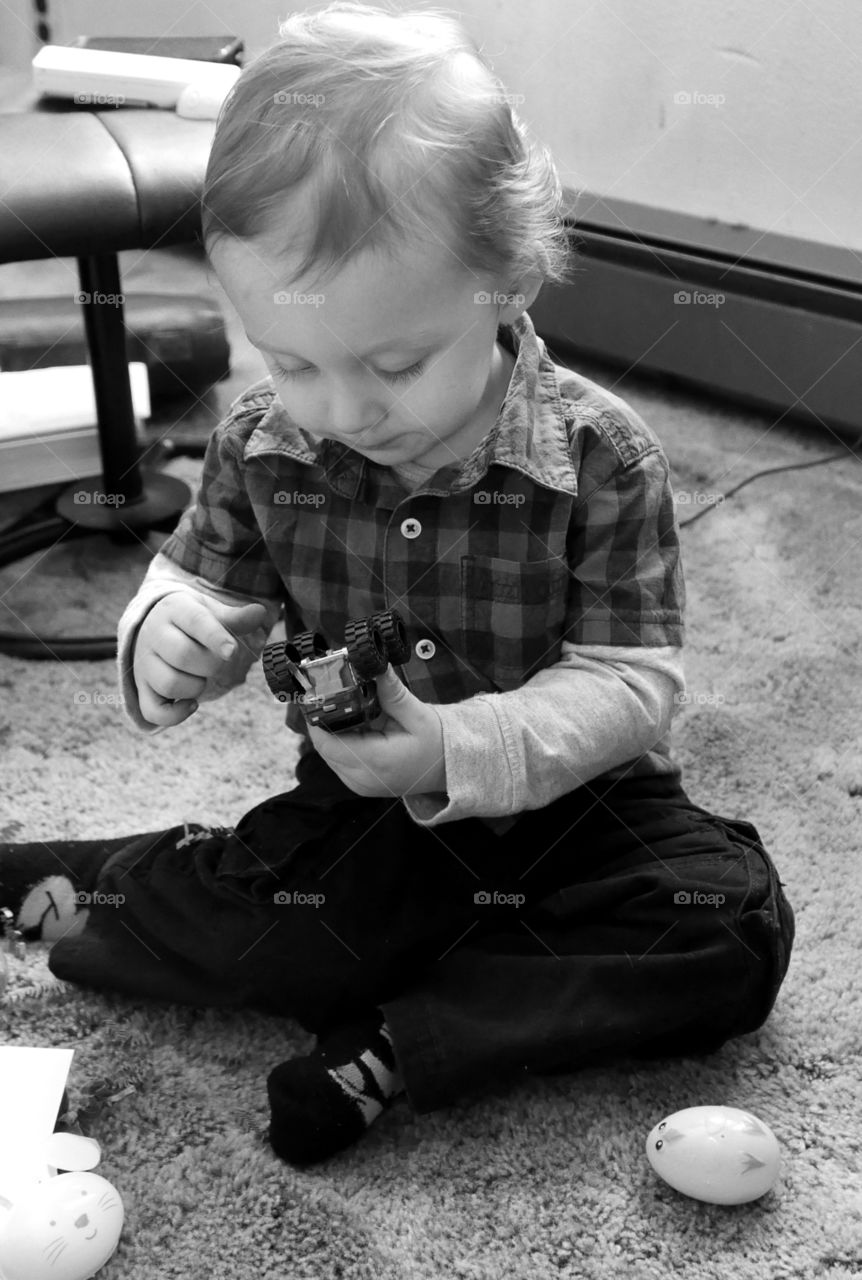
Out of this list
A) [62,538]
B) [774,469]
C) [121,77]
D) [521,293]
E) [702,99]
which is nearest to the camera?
[521,293]

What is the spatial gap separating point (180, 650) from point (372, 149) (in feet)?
1.05

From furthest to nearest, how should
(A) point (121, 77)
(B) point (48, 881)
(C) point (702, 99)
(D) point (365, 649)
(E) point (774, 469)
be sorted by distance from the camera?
(C) point (702, 99) → (E) point (774, 469) → (A) point (121, 77) → (B) point (48, 881) → (D) point (365, 649)

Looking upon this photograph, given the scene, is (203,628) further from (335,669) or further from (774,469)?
(774,469)

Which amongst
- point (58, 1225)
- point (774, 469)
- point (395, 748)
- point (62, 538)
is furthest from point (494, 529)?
point (774, 469)

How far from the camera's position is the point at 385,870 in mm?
888

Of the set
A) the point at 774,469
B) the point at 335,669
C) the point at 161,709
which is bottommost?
the point at 774,469

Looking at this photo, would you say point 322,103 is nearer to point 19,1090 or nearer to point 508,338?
point 508,338

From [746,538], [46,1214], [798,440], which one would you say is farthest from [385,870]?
[798,440]

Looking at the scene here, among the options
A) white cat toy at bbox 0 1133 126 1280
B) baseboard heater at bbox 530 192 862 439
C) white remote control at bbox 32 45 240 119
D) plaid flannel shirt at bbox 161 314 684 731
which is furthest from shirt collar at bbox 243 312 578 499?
baseboard heater at bbox 530 192 862 439

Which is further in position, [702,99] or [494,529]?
[702,99]

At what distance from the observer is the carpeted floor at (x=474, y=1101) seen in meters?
0.74

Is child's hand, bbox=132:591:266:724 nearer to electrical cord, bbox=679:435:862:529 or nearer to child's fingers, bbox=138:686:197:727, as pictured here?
child's fingers, bbox=138:686:197:727

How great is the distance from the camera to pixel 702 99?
1.79 m

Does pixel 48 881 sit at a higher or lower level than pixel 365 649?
lower
